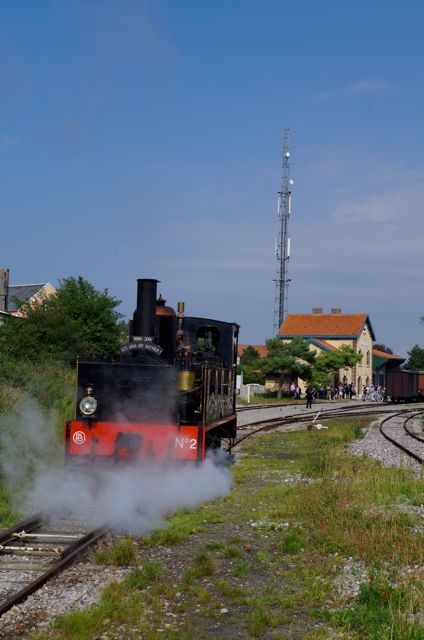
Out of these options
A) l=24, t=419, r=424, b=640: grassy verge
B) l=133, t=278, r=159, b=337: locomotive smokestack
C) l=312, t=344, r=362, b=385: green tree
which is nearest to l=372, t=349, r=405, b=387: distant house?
l=312, t=344, r=362, b=385: green tree

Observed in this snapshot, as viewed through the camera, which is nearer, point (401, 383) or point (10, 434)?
point (10, 434)

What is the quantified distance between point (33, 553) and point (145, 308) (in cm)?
408

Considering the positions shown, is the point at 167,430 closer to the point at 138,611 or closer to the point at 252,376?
the point at 138,611

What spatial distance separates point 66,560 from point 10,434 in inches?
222

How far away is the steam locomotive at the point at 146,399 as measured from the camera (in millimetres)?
9930

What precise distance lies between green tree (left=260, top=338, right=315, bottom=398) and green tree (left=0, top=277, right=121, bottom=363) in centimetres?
2408

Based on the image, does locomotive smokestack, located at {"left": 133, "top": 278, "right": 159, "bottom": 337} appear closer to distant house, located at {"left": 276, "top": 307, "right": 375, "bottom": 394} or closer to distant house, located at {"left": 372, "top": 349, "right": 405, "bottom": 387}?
distant house, located at {"left": 276, "top": 307, "right": 375, "bottom": 394}

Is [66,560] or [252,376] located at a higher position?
[252,376]

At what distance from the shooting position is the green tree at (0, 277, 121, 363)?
21639 millimetres

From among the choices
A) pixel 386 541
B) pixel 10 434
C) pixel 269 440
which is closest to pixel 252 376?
pixel 269 440

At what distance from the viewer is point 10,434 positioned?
12.0 m

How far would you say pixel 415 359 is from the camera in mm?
105312

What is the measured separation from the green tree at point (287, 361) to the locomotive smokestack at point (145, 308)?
40.5m

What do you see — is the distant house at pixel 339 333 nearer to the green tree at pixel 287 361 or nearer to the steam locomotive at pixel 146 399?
the green tree at pixel 287 361
